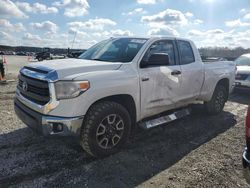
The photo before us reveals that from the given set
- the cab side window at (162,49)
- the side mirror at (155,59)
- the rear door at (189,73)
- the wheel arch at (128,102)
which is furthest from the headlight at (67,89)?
the rear door at (189,73)

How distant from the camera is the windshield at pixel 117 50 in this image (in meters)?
4.52

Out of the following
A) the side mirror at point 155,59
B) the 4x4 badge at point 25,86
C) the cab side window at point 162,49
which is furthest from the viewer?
the cab side window at point 162,49

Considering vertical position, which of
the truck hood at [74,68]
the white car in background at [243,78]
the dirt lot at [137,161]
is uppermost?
the truck hood at [74,68]

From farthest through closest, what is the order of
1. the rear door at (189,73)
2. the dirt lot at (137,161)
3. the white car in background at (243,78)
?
1. the white car in background at (243,78)
2. the rear door at (189,73)
3. the dirt lot at (137,161)

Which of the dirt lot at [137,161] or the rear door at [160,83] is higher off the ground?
the rear door at [160,83]

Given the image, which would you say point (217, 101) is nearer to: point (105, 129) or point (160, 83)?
point (160, 83)

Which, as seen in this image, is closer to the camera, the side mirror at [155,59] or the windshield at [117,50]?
the side mirror at [155,59]

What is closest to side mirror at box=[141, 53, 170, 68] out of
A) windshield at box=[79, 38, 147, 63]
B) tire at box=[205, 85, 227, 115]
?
windshield at box=[79, 38, 147, 63]

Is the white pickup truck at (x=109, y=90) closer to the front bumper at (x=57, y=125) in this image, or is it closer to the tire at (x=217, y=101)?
the front bumper at (x=57, y=125)

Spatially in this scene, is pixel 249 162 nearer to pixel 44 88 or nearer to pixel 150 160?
pixel 150 160

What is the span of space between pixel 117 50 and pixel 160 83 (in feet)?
3.31

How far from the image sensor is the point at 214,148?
4.59 meters

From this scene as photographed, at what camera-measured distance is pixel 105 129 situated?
396 centimetres

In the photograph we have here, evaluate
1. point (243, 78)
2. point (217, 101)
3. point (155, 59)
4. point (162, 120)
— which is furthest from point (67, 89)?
point (243, 78)
